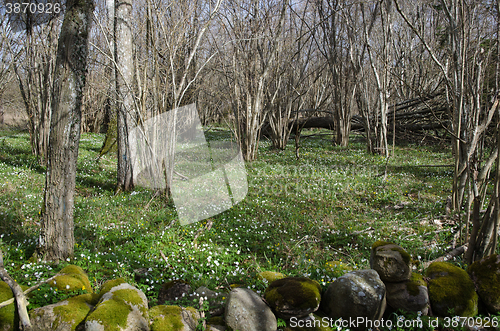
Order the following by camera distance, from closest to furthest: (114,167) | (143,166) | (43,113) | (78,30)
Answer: (78,30) → (143,166) → (43,113) → (114,167)

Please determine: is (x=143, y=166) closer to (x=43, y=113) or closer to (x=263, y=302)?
(x=43, y=113)

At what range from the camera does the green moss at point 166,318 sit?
8.35 feet

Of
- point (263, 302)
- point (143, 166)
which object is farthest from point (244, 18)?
point (263, 302)

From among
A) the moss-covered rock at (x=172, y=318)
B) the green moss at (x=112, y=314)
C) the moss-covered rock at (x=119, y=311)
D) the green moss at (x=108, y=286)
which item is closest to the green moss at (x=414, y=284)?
the moss-covered rock at (x=172, y=318)

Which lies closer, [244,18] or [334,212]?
[334,212]

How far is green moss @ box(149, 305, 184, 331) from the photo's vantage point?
254 centimetres

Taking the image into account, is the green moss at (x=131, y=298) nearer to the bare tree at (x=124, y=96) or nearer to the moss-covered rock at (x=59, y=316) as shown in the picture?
the moss-covered rock at (x=59, y=316)

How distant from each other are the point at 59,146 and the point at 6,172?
5430mm

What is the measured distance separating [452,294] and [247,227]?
3.12 metres

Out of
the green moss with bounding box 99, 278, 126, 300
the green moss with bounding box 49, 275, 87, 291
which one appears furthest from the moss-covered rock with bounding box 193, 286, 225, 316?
the green moss with bounding box 49, 275, 87, 291

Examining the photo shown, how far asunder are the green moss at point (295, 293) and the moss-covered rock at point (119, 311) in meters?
1.13

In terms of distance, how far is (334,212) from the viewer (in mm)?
6027

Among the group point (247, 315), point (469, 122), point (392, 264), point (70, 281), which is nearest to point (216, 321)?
point (247, 315)

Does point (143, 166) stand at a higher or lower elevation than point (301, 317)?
higher
